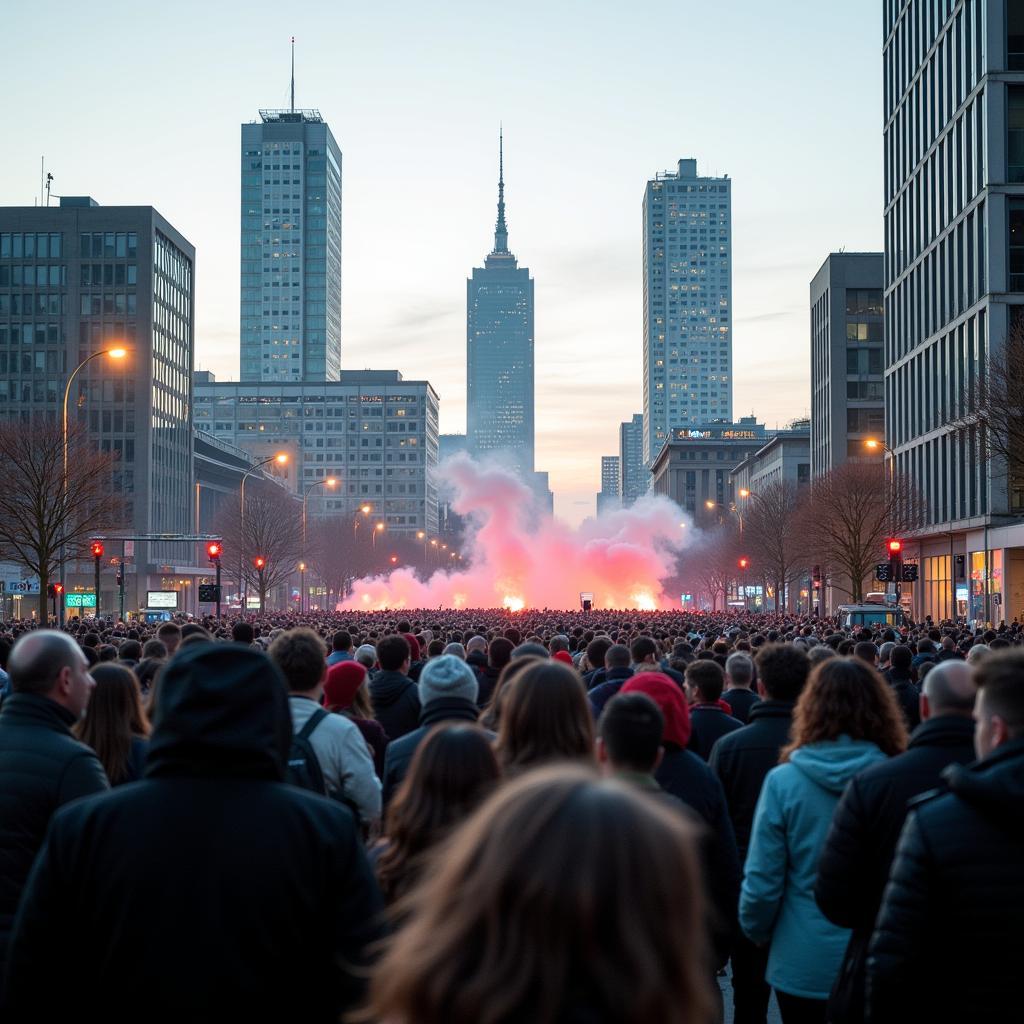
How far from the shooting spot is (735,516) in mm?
111750

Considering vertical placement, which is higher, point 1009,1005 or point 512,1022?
point 512,1022

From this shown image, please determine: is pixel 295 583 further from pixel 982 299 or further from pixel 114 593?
pixel 982 299

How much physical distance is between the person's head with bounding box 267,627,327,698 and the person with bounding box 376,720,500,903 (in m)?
2.85

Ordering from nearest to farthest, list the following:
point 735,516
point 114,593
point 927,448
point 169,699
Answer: point 169,699, point 927,448, point 114,593, point 735,516

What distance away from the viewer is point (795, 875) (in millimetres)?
5473

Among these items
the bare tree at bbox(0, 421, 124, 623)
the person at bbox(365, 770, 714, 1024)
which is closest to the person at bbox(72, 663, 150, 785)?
the person at bbox(365, 770, 714, 1024)

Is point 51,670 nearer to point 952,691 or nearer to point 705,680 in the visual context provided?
point 952,691

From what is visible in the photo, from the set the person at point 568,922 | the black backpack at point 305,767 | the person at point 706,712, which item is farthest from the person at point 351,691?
the person at point 568,922

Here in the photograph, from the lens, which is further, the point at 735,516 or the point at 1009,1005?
the point at 735,516

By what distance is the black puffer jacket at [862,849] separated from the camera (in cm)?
468

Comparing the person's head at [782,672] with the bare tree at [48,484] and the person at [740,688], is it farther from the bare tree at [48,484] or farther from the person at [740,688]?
the bare tree at [48,484]

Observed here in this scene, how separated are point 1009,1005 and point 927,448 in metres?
66.1

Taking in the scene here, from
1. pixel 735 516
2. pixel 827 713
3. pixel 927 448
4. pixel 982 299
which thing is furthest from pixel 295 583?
pixel 827 713

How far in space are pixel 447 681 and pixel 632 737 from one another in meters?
1.87
